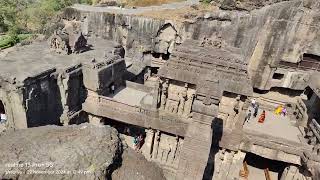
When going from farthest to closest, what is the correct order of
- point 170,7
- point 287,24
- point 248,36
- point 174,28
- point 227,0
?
point 170,7 → point 227,0 → point 174,28 → point 248,36 → point 287,24

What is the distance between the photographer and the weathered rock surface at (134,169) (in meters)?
8.02

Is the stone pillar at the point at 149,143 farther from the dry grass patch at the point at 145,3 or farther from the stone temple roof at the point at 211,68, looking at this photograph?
the dry grass patch at the point at 145,3

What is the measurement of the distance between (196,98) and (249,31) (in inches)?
597

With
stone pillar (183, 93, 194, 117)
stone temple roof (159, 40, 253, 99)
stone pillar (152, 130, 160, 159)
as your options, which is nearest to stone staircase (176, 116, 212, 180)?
stone temple roof (159, 40, 253, 99)

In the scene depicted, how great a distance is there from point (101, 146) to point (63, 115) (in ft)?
36.2

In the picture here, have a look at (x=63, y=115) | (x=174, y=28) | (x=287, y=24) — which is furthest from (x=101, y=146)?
(x=174, y=28)

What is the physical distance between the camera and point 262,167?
65.1 feet

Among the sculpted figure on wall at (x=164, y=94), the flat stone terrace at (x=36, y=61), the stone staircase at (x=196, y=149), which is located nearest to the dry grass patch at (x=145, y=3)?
the flat stone terrace at (x=36, y=61)

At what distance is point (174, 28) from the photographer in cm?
2862

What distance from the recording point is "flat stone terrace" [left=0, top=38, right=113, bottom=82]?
54.4 feet

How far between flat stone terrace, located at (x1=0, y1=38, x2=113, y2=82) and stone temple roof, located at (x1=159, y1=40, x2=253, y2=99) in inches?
211

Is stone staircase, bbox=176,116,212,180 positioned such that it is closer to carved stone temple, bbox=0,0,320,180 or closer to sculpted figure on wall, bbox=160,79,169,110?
carved stone temple, bbox=0,0,320,180

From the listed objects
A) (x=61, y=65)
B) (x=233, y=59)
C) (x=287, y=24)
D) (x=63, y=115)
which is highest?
(x=287, y=24)

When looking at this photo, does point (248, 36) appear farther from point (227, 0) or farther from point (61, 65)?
point (61, 65)
